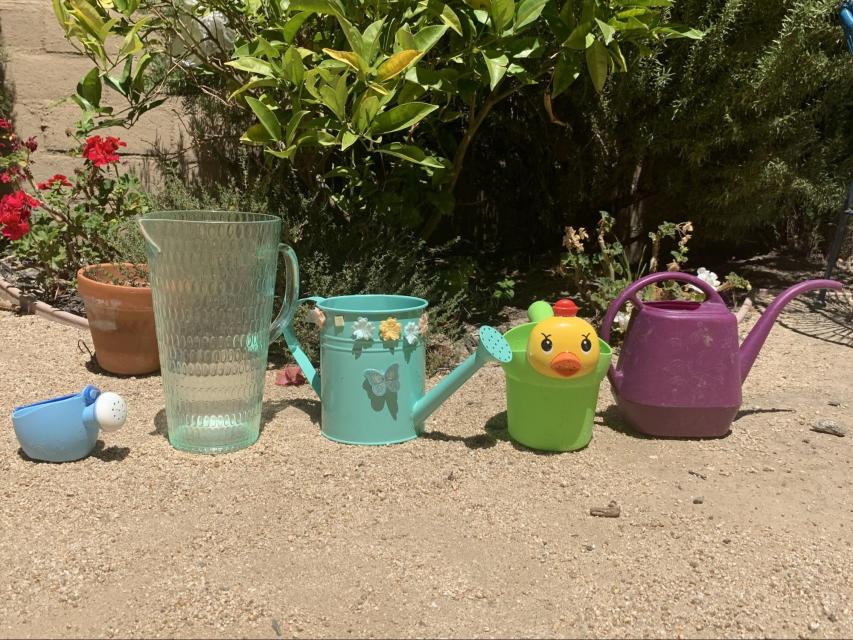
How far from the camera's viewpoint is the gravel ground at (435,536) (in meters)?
1.46

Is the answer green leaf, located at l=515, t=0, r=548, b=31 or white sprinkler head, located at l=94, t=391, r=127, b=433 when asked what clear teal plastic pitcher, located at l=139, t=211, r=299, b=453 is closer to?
white sprinkler head, located at l=94, t=391, r=127, b=433

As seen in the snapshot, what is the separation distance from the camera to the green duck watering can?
208 cm

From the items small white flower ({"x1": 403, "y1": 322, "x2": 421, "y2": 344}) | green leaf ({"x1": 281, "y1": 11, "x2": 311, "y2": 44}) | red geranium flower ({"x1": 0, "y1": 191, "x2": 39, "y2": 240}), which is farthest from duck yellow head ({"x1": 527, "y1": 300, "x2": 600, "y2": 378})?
red geranium flower ({"x1": 0, "y1": 191, "x2": 39, "y2": 240})

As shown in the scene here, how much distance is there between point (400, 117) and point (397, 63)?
0.17m

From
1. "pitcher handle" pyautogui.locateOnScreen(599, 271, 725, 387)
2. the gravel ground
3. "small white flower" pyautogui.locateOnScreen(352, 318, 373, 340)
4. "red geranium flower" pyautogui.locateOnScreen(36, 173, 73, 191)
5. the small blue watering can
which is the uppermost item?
"red geranium flower" pyautogui.locateOnScreen(36, 173, 73, 191)

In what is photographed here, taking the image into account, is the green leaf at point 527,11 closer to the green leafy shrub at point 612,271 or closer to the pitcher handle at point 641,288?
the pitcher handle at point 641,288

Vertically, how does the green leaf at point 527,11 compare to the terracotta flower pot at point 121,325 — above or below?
above

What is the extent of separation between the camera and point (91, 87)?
262 centimetres

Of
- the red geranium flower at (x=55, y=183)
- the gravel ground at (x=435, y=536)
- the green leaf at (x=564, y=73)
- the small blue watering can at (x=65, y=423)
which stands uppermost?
the green leaf at (x=564, y=73)

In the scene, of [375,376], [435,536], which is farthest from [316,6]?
[435,536]

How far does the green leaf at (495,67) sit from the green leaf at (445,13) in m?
0.13

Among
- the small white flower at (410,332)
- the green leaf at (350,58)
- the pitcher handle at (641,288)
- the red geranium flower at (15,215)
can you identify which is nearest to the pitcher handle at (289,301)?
the small white flower at (410,332)

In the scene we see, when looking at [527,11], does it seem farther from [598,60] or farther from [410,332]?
[410,332]

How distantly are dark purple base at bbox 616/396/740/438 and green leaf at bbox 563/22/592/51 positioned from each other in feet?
3.84
